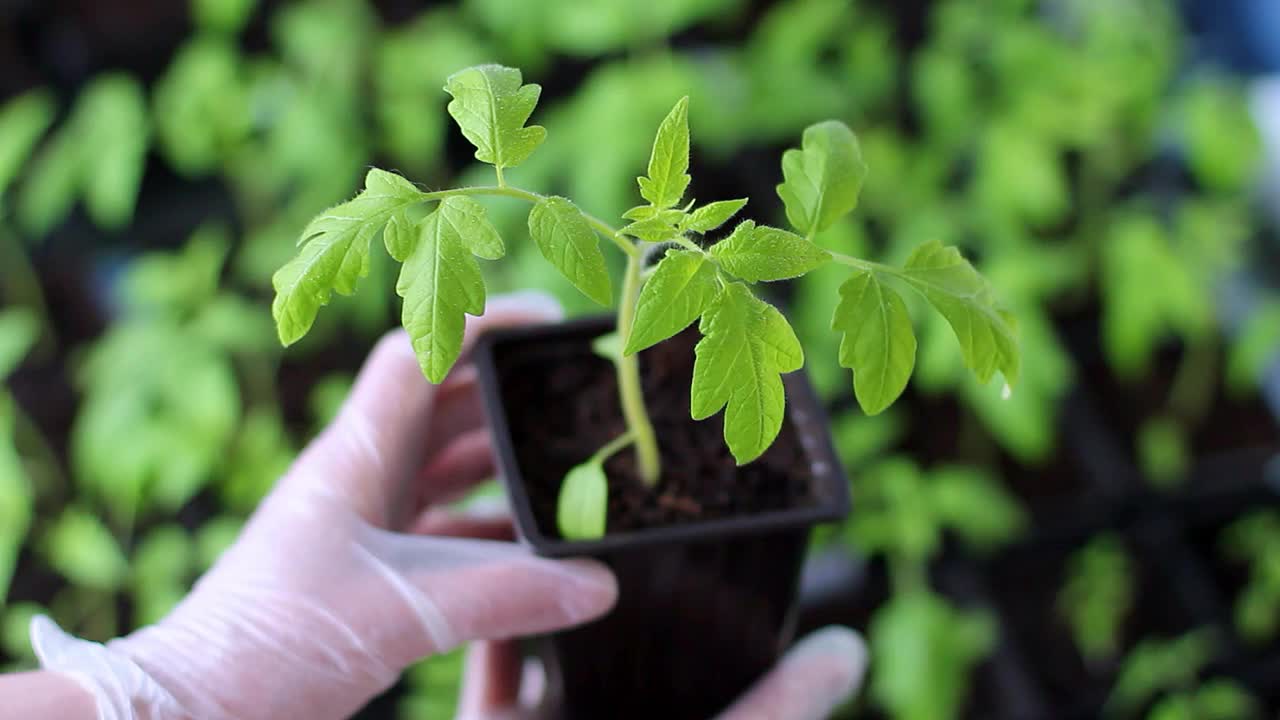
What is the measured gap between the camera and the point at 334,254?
696mm

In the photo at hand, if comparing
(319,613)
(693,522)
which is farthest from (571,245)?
(319,613)

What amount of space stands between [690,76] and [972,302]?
110 centimetres

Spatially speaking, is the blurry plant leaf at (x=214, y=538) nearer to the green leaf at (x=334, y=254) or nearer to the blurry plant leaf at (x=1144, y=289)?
the green leaf at (x=334, y=254)

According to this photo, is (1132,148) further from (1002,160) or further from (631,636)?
(631,636)

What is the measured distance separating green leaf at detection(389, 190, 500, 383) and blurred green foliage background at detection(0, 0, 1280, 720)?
35.5 inches

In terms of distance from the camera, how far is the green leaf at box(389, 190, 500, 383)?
67 centimetres

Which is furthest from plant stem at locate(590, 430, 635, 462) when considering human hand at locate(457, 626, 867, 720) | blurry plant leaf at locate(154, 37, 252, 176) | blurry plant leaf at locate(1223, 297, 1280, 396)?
blurry plant leaf at locate(1223, 297, 1280, 396)

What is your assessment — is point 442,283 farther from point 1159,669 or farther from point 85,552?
point 1159,669

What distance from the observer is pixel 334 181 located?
1870 millimetres

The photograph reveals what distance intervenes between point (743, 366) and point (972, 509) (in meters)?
1.11

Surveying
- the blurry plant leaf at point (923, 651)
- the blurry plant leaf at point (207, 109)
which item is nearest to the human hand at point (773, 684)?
the blurry plant leaf at point (923, 651)

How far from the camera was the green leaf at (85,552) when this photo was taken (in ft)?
4.98

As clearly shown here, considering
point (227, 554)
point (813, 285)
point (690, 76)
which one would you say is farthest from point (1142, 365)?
point (227, 554)

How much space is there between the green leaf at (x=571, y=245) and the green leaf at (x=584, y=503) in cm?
21
